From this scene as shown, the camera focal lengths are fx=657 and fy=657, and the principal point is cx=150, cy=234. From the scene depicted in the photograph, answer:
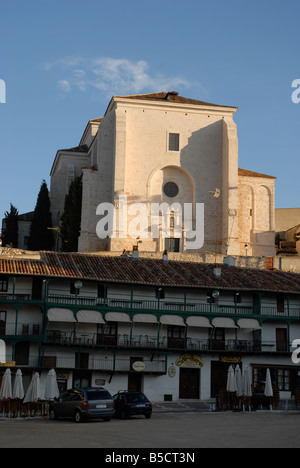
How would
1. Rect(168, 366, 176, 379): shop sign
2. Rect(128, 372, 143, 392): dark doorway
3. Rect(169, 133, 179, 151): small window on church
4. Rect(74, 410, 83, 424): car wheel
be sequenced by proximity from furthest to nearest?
Rect(169, 133, 179, 151): small window on church
Rect(168, 366, 176, 379): shop sign
Rect(128, 372, 143, 392): dark doorway
Rect(74, 410, 83, 424): car wheel

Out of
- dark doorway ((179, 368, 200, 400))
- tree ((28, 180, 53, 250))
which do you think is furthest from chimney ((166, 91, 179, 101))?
dark doorway ((179, 368, 200, 400))

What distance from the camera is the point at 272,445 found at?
616 inches

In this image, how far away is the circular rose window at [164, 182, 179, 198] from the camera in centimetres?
6316

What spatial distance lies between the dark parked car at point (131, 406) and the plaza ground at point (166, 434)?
6.88 ft

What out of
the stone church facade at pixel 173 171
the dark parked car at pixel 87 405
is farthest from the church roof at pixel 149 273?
the stone church facade at pixel 173 171

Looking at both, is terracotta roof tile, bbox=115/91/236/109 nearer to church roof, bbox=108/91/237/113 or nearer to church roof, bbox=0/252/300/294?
church roof, bbox=108/91/237/113

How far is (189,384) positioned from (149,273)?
275 inches

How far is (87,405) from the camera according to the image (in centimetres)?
2341

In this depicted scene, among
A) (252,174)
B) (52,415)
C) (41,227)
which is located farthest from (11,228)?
(52,415)

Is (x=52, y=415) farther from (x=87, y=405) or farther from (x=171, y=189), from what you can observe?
(x=171, y=189)

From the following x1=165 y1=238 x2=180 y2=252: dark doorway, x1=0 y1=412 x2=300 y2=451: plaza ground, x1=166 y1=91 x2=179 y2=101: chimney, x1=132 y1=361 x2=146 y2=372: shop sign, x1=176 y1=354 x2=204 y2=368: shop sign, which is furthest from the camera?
x1=166 y1=91 x2=179 y2=101: chimney

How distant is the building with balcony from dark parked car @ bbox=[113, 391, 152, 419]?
8.74 meters

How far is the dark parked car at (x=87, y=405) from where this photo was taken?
77.0 ft
